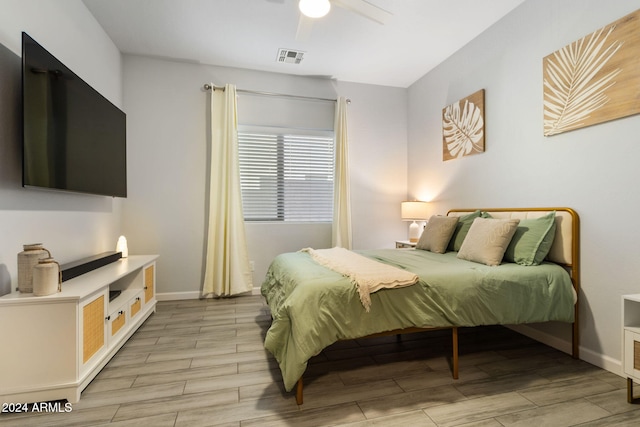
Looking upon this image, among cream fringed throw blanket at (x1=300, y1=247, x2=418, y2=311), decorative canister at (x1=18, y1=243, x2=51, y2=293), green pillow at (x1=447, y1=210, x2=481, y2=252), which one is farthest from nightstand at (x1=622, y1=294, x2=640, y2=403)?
decorative canister at (x1=18, y1=243, x2=51, y2=293)

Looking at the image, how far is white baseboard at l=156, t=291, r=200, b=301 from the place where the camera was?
354 cm

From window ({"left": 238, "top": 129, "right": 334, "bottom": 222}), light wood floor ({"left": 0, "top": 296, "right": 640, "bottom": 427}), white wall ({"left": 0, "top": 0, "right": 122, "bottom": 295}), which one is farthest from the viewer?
window ({"left": 238, "top": 129, "right": 334, "bottom": 222})

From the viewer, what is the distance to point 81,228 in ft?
8.18

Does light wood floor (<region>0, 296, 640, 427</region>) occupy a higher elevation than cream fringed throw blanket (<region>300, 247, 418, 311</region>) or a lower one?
lower

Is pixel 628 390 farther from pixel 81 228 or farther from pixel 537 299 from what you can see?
pixel 81 228

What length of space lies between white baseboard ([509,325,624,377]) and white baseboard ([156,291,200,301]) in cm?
331

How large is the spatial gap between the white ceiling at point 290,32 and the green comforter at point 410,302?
7.18 feet

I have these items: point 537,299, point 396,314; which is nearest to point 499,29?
point 537,299

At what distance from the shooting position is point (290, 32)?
299 centimetres

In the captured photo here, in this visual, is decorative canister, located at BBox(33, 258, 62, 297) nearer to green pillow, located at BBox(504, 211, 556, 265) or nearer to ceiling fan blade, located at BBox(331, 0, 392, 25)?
ceiling fan blade, located at BBox(331, 0, 392, 25)

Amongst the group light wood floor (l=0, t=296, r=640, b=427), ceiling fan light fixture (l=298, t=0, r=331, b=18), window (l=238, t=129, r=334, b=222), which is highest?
ceiling fan light fixture (l=298, t=0, r=331, b=18)

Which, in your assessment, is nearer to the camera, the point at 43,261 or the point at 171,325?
the point at 43,261

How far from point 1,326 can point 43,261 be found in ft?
1.17

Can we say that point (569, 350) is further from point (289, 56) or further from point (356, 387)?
point (289, 56)
